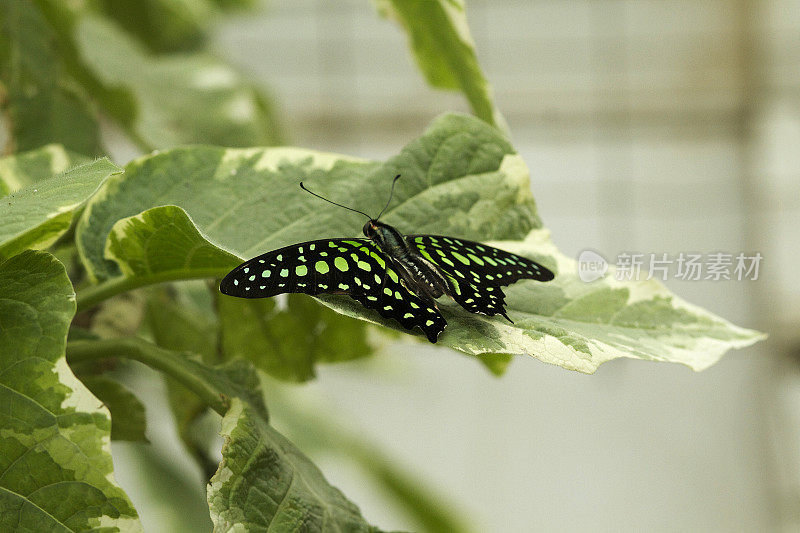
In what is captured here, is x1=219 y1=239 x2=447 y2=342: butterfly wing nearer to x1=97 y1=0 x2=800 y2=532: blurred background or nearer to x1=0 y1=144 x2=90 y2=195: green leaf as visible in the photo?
x1=0 y1=144 x2=90 y2=195: green leaf

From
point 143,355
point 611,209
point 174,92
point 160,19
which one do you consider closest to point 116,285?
point 143,355

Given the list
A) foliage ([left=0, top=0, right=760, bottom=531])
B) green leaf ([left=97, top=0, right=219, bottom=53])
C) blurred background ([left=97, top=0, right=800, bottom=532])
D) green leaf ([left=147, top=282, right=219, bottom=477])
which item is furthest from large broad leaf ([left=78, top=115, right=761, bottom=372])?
blurred background ([left=97, top=0, right=800, bottom=532])

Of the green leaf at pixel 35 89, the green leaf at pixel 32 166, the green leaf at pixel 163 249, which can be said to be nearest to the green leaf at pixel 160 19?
the green leaf at pixel 35 89

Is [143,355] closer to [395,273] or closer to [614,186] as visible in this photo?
[395,273]

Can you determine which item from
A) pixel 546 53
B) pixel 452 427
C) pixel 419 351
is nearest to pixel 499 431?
pixel 452 427

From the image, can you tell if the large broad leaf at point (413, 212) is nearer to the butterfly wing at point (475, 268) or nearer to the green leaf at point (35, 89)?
the butterfly wing at point (475, 268)

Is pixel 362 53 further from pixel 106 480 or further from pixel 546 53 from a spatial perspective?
pixel 106 480
